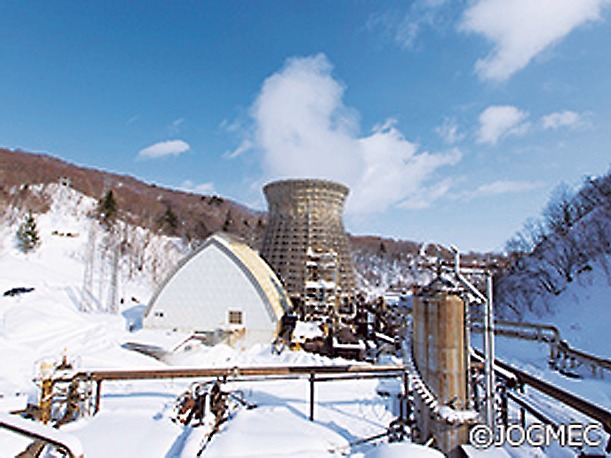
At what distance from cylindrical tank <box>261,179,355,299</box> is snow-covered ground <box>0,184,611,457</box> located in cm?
884

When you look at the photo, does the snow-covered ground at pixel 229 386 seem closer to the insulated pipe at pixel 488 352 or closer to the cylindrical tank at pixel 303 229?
the insulated pipe at pixel 488 352

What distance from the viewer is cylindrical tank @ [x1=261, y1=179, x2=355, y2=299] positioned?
22953 mm

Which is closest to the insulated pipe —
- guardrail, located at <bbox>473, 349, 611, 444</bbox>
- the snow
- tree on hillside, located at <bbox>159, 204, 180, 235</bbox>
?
guardrail, located at <bbox>473, 349, 611, 444</bbox>

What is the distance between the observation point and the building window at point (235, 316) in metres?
15.7

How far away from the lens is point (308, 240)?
23203 millimetres

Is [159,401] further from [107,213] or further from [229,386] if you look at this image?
[107,213]

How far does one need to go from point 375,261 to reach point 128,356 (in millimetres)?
72210

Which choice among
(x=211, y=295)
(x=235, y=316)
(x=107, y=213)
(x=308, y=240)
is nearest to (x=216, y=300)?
(x=211, y=295)

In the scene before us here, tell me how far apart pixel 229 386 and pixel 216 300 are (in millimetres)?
10940

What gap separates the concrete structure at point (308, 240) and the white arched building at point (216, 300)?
5.57 metres

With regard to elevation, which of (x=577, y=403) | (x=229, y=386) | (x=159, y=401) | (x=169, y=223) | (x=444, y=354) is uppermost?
(x=169, y=223)

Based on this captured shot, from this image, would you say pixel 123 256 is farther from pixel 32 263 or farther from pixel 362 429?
pixel 362 429

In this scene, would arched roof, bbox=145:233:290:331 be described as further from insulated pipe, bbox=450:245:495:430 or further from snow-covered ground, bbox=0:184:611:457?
insulated pipe, bbox=450:245:495:430

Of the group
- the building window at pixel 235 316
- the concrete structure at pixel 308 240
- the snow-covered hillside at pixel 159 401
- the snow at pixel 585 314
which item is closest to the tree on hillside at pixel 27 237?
the snow-covered hillside at pixel 159 401
